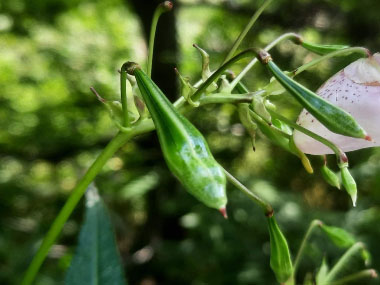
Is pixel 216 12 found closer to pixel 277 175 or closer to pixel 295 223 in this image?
pixel 277 175

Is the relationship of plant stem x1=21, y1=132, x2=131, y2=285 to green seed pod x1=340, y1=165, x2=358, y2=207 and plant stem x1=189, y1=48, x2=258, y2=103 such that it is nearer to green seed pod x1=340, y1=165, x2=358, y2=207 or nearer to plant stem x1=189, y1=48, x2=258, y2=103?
plant stem x1=189, y1=48, x2=258, y2=103

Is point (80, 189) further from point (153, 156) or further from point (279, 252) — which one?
point (153, 156)

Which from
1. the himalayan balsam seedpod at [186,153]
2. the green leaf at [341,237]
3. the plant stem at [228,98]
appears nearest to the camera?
the himalayan balsam seedpod at [186,153]

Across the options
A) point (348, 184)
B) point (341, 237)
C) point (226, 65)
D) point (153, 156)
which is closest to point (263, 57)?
point (226, 65)

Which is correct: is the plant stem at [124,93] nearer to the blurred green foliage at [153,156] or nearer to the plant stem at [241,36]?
the plant stem at [241,36]

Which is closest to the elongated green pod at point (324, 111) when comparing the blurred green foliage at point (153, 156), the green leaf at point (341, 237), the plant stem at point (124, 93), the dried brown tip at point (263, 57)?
the dried brown tip at point (263, 57)

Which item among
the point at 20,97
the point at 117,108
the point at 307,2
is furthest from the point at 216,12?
the point at 117,108
